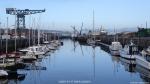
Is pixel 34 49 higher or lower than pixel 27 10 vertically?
lower

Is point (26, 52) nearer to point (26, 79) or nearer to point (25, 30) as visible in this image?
point (26, 79)

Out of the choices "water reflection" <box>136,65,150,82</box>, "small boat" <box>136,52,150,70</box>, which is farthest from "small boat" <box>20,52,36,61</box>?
"water reflection" <box>136,65,150,82</box>

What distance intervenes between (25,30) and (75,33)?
51639 millimetres

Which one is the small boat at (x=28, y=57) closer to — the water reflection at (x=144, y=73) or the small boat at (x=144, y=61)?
the small boat at (x=144, y=61)

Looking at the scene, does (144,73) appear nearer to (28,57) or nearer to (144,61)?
(144,61)

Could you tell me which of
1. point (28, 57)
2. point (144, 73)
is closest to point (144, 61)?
point (144, 73)

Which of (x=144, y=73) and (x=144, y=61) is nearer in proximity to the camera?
(x=144, y=73)

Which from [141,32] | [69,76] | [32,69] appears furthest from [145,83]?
[141,32]

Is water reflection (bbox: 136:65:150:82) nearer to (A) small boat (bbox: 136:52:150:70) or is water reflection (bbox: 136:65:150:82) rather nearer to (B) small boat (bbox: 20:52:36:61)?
(A) small boat (bbox: 136:52:150:70)

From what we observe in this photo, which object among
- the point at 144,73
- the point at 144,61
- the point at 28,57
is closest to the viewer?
the point at 144,73

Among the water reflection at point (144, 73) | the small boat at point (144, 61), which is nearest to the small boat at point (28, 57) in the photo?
the small boat at point (144, 61)

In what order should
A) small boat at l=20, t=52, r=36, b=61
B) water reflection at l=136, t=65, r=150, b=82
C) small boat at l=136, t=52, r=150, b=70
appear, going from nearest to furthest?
water reflection at l=136, t=65, r=150, b=82 → small boat at l=136, t=52, r=150, b=70 → small boat at l=20, t=52, r=36, b=61

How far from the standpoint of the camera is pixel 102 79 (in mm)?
24094

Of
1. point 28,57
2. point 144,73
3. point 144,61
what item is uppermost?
point 144,61
